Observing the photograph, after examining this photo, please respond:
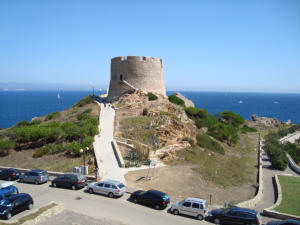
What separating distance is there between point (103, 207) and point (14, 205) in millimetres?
4616

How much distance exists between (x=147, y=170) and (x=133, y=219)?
897 centimetres

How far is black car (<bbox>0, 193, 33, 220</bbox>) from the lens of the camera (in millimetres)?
12125

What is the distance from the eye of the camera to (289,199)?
1941cm

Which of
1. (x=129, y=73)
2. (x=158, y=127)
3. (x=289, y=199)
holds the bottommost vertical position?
(x=289, y=199)

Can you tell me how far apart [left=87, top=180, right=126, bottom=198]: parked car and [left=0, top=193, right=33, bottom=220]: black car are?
12.8ft

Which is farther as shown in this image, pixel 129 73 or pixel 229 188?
pixel 129 73

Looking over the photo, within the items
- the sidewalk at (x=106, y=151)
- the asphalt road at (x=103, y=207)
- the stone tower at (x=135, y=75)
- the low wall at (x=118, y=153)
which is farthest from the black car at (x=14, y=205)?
the stone tower at (x=135, y=75)

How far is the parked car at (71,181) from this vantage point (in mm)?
16719

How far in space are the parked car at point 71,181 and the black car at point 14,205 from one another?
3.48m

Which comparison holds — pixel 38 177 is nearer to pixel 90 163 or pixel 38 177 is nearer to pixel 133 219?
pixel 90 163

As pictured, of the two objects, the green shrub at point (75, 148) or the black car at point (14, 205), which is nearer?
the black car at point (14, 205)

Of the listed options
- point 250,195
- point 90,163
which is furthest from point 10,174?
point 250,195

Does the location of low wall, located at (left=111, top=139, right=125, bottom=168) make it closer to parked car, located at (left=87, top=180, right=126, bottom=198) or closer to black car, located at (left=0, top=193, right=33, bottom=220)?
parked car, located at (left=87, top=180, right=126, bottom=198)

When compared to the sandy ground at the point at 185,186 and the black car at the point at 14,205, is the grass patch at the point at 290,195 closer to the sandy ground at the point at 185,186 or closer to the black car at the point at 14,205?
the sandy ground at the point at 185,186
